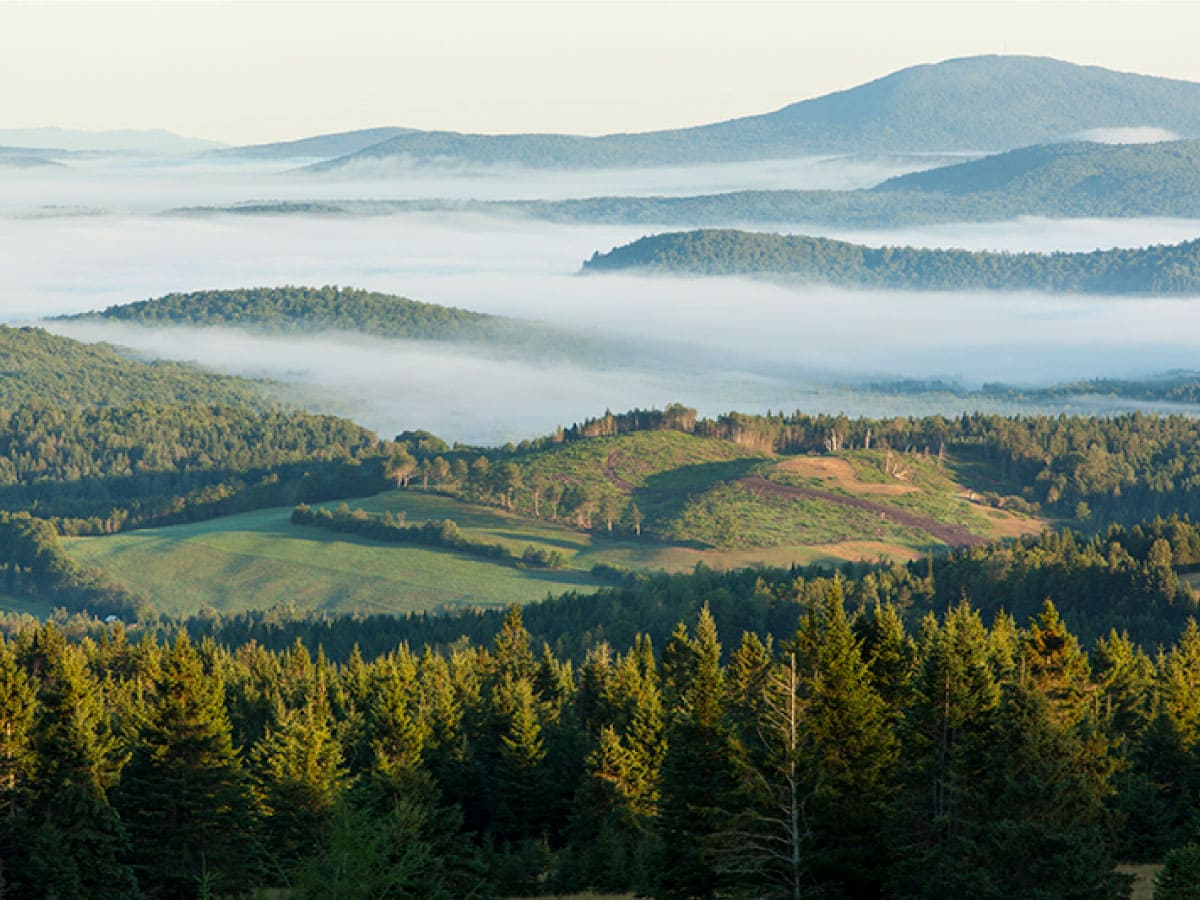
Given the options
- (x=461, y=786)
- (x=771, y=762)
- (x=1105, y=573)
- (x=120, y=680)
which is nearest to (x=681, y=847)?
(x=771, y=762)

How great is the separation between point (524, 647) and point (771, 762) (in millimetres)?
55345

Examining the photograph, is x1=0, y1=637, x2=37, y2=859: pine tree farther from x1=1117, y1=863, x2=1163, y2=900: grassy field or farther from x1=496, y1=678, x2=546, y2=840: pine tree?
x1=1117, y1=863, x2=1163, y2=900: grassy field

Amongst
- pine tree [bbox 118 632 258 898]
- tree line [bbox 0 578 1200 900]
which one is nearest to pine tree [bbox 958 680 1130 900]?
tree line [bbox 0 578 1200 900]

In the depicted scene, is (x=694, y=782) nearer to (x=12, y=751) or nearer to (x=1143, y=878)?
(x=1143, y=878)

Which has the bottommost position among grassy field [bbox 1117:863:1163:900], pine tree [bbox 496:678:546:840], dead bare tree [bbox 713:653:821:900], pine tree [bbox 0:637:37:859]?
pine tree [bbox 496:678:546:840]

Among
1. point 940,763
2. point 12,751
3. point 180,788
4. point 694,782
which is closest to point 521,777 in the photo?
point 180,788

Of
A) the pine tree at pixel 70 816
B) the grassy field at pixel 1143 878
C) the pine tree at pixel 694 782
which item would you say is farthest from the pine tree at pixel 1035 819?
the pine tree at pixel 70 816

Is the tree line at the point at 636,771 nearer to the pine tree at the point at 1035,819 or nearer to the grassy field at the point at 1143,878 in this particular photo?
the pine tree at the point at 1035,819

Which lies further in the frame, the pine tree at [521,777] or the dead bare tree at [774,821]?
the pine tree at [521,777]

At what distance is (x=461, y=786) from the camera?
96625 millimetres

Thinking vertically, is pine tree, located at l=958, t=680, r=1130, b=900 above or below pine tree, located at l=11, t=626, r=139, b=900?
above

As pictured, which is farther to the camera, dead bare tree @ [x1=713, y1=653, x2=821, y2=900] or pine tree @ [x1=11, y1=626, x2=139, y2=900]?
pine tree @ [x1=11, y1=626, x2=139, y2=900]

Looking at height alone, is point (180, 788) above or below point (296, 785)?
above

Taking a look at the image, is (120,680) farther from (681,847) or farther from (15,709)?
(681,847)
